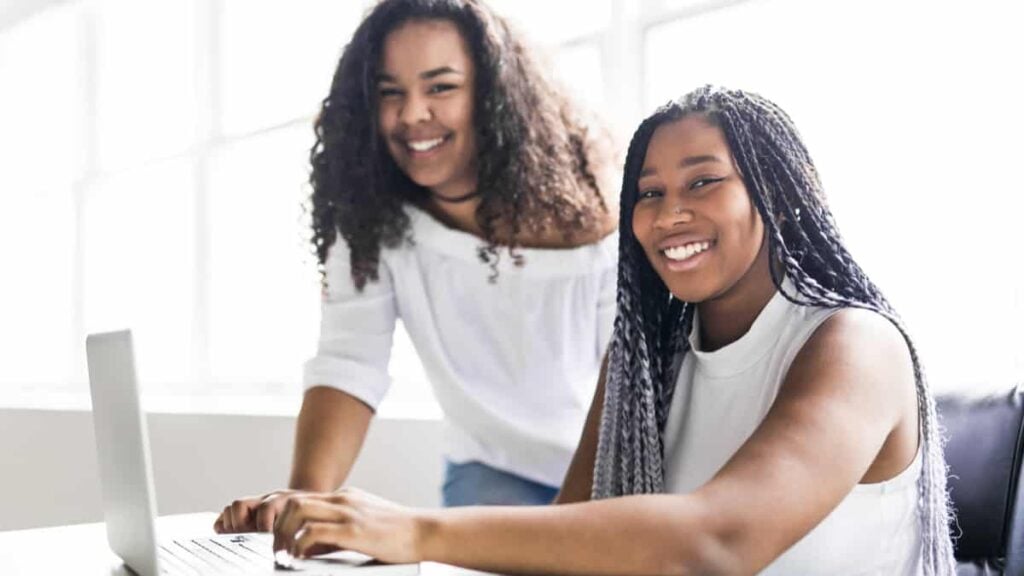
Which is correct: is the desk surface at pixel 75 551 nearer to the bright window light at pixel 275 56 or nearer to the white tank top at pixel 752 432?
the white tank top at pixel 752 432

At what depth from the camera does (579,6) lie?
300cm

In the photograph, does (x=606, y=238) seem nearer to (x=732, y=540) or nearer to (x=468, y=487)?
(x=468, y=487)

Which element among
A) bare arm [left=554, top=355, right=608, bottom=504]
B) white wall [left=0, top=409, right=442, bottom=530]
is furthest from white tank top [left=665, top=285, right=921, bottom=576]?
white wall [left=0, top=409, right=442, bottom=530]

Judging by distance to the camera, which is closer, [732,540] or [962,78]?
[732,540]

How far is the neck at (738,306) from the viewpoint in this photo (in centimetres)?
138

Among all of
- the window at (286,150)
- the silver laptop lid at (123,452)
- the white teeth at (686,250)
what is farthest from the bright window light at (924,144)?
the silver laptop lid at (123,452)

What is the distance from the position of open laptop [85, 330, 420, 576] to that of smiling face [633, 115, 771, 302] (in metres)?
0.53

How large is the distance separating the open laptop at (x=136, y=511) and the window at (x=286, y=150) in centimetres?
84

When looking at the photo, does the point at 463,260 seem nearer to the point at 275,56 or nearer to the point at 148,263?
the point at 275,56

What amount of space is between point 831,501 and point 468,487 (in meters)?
0.90

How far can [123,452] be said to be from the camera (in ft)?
3.58

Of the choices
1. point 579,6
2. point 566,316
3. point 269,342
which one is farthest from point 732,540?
point 269,342

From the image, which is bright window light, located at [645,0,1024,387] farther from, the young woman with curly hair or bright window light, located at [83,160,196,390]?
bright window light, located at [83,160,196,390]

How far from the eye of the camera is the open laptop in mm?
1014
